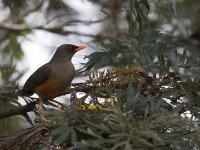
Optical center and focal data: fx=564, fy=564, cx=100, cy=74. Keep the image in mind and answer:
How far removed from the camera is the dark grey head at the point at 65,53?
500cm

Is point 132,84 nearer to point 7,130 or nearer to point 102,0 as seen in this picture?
point 7,130

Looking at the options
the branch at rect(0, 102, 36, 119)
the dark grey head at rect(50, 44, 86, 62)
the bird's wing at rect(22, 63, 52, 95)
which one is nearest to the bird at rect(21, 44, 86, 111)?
the bird's wing at rect(22, 63, 52, 95)

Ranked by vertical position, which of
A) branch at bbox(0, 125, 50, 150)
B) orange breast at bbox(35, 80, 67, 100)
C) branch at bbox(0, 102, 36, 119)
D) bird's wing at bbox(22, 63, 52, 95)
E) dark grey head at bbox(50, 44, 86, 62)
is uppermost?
dark grey head at bbox(50, 44, 86, 62)

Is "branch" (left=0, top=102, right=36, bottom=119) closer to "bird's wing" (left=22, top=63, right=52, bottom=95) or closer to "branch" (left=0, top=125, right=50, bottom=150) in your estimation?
"bird's wing" (left=22, top=63, right=52, bottom=95)

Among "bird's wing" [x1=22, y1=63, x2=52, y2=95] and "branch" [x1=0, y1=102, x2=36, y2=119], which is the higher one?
"bird's wing" [x1=22, y1=63, x2=52, y2=95]

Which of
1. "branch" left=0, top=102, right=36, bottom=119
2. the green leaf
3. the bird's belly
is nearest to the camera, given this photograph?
the green leaf

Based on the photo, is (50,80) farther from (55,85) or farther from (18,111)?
(18,111)

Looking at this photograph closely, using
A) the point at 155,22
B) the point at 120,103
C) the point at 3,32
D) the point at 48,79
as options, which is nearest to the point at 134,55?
the point at 155,22

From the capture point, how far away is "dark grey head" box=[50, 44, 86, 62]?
4996mm

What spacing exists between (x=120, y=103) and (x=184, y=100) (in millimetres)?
587

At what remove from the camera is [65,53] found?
5.14 metres

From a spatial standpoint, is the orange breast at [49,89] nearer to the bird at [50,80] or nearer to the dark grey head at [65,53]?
the bird at [50,80]

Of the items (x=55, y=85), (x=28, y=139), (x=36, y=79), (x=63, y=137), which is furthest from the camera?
(x=36, y=79)

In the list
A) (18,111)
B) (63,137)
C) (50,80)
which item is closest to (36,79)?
(50,80)
